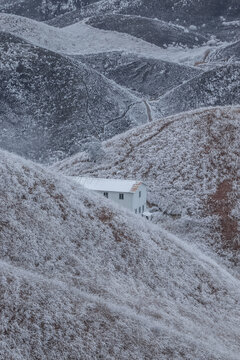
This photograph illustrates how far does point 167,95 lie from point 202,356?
9914 cm

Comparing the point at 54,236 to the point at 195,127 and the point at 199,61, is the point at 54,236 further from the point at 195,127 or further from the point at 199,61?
the point at 199,61

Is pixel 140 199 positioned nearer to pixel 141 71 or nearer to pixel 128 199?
pixel 128 199

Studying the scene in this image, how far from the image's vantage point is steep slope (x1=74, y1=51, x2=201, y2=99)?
123 meters

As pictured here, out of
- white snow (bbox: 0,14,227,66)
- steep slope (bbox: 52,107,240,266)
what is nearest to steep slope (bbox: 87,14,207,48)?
white snow (bbox: 0,14,227,66)

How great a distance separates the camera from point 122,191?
145 feet

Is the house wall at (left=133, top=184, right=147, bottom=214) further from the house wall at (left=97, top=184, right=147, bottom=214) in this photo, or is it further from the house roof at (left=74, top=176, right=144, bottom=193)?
the house roof at (left=74, top=176, right=144, bottom=193)

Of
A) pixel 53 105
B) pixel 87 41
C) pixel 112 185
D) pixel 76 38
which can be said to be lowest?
pixel 112 185

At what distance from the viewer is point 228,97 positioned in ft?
352

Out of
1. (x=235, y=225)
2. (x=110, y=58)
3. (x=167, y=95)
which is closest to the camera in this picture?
(x=235, y=225)

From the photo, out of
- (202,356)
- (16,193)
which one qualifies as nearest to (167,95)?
(16,193)

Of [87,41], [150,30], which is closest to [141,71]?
[87,41]

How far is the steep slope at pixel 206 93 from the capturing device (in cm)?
10594

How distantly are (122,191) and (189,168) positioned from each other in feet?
41.5

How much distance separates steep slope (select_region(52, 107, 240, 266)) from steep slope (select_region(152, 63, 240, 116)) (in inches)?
1670
